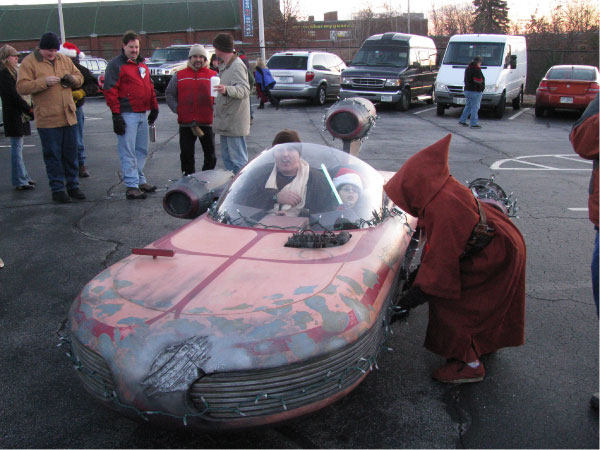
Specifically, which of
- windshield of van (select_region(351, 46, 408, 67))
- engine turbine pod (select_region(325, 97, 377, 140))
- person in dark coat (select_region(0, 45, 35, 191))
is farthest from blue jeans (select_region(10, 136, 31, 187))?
windshield of van (select_region(351, 46, 408, 67))

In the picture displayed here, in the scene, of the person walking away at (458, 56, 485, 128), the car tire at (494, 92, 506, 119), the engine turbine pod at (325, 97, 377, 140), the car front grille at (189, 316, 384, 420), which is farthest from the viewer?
the car tire at (494, 92, 506, 119)

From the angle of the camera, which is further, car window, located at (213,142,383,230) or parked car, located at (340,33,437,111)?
parked car, located at (340,33,437,111)

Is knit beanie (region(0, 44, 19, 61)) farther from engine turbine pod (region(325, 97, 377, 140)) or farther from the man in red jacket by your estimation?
engine turbine pod (region(325, 97, 377, 140))

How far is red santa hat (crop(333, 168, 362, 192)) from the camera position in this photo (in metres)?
3.55

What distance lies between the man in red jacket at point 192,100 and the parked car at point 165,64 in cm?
1192

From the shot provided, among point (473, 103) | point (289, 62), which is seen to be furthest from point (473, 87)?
point (289, 62)

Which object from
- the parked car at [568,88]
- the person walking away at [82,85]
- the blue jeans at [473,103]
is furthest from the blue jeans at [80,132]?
the parked car at [568,88]

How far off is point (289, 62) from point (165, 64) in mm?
5101

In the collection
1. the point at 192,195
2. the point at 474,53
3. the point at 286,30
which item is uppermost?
the point at 286,30

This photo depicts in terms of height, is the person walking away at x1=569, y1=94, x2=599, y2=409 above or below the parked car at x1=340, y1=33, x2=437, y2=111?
below

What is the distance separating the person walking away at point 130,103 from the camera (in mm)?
6551

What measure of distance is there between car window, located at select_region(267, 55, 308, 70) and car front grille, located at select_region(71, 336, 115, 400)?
54.5ft

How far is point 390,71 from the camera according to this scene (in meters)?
16.5

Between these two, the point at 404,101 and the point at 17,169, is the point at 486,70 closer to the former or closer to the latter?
the point at 404,101
